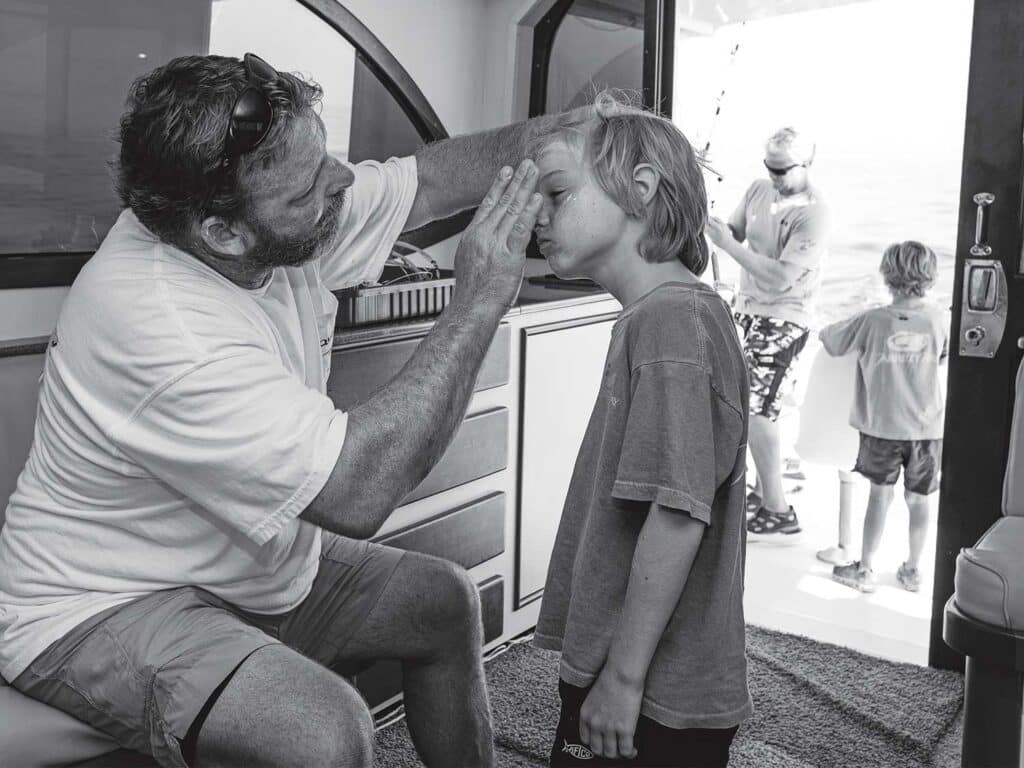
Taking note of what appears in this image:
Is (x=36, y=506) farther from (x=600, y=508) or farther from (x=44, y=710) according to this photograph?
(x=600, y=508)

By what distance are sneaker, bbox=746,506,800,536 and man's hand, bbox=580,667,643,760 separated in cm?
267

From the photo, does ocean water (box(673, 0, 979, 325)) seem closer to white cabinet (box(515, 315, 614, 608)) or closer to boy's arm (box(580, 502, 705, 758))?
white cabinet (box(515, 315, 614, 608))

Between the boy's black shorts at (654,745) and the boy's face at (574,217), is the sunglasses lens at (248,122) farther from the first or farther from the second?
the boy's black shorts at (654,745)

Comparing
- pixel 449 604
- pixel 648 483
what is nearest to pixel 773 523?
pixel 449 604

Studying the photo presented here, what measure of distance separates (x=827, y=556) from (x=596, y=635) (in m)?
2.50

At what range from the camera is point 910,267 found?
3.22m

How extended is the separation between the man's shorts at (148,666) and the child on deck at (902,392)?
8.02ft

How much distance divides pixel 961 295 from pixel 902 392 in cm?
67

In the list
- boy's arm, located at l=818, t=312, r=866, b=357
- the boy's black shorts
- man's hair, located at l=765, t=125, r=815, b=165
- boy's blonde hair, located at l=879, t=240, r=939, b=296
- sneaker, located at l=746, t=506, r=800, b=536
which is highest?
man's hair, located at l=765, t=125, r=815, b=165

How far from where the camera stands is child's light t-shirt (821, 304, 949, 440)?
3.29 metres

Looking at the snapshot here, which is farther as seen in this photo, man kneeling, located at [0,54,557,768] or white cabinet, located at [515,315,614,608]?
white cabinet, located at [515,315,614,608]

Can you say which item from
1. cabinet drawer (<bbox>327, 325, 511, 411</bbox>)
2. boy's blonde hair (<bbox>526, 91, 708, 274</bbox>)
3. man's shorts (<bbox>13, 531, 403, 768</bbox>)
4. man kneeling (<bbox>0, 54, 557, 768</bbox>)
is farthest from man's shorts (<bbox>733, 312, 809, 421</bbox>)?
man's shorts (<bbox>13, 531, 403, 768</bbox>)

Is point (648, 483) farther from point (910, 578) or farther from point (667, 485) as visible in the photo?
point (910, 578)

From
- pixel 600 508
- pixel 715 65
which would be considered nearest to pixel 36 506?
pixel 600 508
